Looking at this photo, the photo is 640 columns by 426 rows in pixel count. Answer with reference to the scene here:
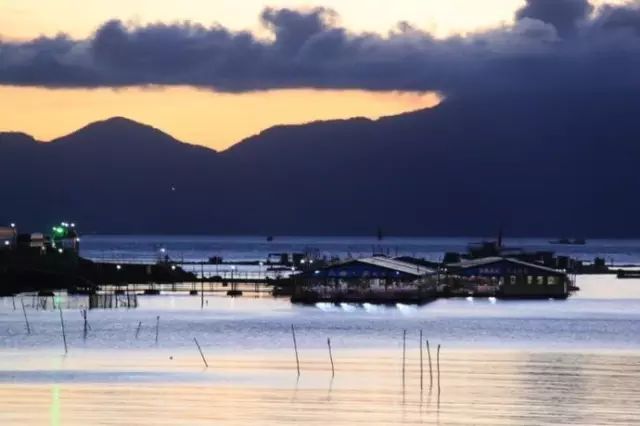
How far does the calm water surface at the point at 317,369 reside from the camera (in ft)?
143

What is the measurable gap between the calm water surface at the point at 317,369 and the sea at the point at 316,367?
7 cm

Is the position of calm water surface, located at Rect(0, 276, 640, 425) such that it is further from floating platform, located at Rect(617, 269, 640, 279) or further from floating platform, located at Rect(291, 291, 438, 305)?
floating platform, located at Rect(617, 269, 640, 279)

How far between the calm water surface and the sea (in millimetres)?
72

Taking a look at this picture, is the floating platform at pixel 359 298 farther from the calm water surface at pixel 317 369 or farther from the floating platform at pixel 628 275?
the floating platform at pixel 628 275

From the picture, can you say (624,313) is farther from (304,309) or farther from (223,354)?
(223,354)

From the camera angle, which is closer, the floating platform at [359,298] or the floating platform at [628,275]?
the floating platform at [359,298]

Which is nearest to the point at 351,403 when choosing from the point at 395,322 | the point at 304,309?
the point at 395,322

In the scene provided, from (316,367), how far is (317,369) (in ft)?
2.87

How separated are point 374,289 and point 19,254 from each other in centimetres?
3272

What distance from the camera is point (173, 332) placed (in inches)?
2965

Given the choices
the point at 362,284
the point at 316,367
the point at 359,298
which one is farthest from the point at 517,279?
the point at 316,367

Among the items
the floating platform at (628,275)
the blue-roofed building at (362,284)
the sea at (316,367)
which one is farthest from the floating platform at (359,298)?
the floating platform at (628,275)

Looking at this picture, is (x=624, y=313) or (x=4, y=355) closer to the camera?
(x=4, y=355)

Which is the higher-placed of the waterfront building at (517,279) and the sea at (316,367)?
the waterfront building at (517,279)
